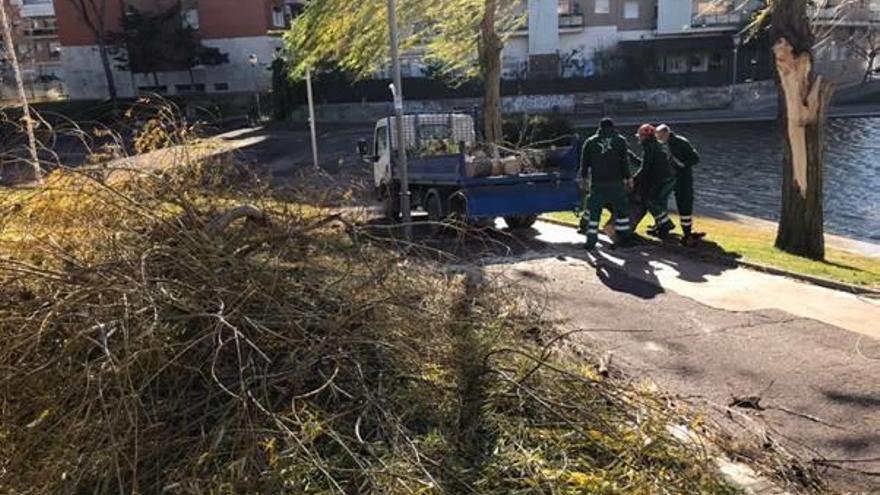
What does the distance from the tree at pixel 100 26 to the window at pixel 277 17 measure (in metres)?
11.4

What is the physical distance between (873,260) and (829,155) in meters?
19.0

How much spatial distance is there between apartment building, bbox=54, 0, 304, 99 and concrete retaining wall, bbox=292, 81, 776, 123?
8396mm

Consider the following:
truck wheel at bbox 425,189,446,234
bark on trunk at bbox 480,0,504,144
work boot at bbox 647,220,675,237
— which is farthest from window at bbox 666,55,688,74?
work boot at bbox 647,220,675,237

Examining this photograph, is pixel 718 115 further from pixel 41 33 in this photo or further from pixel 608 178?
pixel 41 33

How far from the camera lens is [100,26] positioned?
2223 inches

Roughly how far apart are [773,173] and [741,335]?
69.6ft

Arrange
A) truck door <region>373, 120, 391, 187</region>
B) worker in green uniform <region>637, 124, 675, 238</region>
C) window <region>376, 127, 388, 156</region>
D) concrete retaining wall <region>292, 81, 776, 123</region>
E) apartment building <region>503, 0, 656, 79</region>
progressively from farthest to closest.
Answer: apartment building <region>503, 0, 656, 79</region>
concrete retaining wall <region>292, 81, 776, 123</region>
window <region>376, 127, 388, 156</region>
truck door <region>373, 120, 391, 187</region>
worker in green uniform <region>637, 124, 675, 238</region>

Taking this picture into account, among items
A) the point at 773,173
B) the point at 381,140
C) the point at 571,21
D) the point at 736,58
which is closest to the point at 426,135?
the point at 381,140

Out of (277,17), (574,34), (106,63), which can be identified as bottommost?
(106,63)

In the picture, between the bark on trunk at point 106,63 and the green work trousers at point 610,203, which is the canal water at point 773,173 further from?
the bark on trunk at point 106,63

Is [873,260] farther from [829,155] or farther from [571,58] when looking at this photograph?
[571,58]

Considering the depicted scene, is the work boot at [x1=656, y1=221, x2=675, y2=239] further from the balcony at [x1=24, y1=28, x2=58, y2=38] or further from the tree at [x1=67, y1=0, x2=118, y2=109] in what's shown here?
the balcony at [x1=24, y1=28, x2=58, y2=38]

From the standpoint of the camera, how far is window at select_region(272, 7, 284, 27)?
5916 cm

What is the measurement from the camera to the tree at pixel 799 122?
11180 mm
